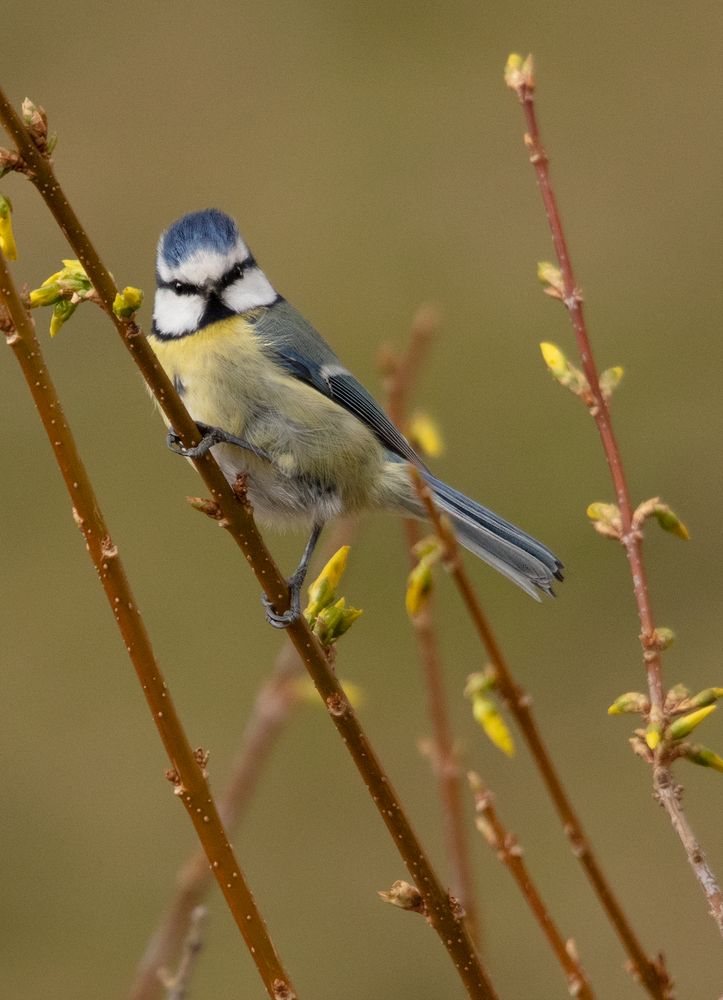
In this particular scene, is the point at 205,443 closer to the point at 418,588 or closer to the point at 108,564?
the point at 108,564

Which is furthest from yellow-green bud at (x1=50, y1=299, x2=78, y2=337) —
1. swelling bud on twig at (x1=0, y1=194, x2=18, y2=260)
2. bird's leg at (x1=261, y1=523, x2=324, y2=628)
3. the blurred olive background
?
the blurred olive background

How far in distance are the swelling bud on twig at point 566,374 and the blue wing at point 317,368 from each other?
63 cm

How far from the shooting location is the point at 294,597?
1337 mm

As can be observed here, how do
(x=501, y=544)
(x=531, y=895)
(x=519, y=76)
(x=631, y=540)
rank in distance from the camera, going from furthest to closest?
1. (x=501, y=544)
2. (x=519, y=76)
3. (x=631, y=540)
4. (x=531, y=895)

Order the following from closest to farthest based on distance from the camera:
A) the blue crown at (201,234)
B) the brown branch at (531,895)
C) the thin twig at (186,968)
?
the brown branch at (531,895)
the thin twig at (186,968)
the blue crown at (201,234)

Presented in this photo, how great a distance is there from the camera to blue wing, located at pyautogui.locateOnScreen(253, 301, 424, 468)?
170cm

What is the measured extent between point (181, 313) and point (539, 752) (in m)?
1.10

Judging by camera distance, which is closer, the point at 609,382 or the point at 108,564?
the point at 108,564

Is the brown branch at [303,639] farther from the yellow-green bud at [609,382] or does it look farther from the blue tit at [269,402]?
the blue tit at [269,402]

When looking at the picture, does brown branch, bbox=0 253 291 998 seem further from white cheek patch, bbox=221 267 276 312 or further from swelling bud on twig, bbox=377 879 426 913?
white cheek patch, bbox=221 267 276 312

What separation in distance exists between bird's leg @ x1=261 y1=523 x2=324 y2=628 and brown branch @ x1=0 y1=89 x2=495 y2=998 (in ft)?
0.04

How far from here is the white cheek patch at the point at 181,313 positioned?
5.49 feet

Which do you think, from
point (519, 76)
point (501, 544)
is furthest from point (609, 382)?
point (501, 544)

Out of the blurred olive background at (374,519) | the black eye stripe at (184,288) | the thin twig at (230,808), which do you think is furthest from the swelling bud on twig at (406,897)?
the blurred olive background at (374,519)
